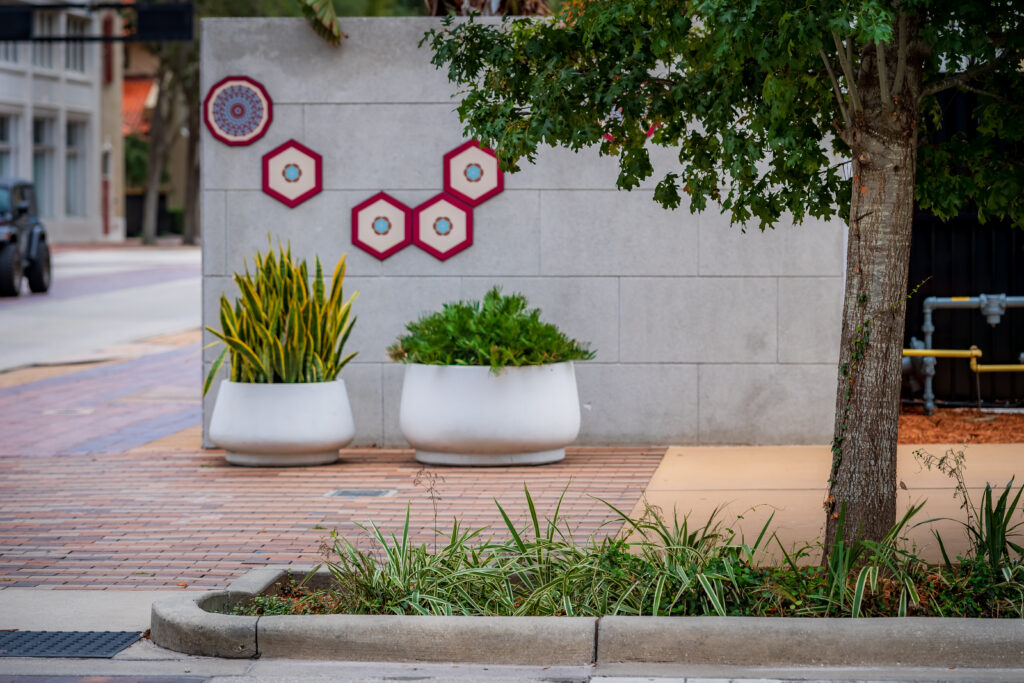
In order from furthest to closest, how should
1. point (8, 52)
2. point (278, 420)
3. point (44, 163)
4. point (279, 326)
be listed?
1. point (44, 163)
2. point (8, 52)
3. point (279, 326)
4. point (278, 420)

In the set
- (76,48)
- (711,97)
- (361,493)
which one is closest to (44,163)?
(76,48)

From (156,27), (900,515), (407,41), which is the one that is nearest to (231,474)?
(407,41)

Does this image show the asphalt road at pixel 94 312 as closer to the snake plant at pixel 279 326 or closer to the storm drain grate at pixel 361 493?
the snake plant at pixel 279 326

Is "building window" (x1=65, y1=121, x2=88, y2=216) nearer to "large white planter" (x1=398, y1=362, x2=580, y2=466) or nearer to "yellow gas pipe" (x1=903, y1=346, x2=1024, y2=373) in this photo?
"yellow gas pipe" (x1=903, y1=346, x2=1024, y2=373)

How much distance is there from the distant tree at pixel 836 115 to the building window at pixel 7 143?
51.9m

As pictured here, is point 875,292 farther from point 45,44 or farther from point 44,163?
point 44,163

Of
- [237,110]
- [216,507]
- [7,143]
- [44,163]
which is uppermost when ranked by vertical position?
[7,143]

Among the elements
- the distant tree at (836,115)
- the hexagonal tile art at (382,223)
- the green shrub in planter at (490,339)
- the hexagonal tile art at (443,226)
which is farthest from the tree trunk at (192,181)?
the distant tree at (836,115)

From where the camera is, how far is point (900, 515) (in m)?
8.18

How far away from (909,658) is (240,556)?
3530 mm

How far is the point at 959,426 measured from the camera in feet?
38.6

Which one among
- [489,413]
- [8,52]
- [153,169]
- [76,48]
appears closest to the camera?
[489,413]

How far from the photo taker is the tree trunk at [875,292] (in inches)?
246

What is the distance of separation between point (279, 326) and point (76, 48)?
53662 millimetres
